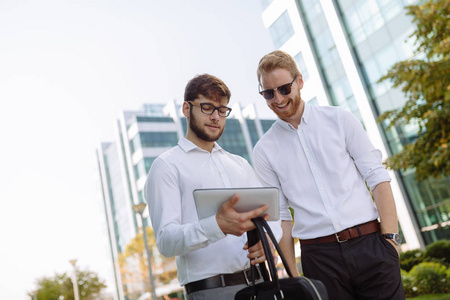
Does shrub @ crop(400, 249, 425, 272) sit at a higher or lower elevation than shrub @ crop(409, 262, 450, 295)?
higher

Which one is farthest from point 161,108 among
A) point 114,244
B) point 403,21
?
point 403,21

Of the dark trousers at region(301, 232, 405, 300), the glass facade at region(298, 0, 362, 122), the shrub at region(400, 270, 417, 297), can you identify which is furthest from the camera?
the glass facade at region(298, 0, 362, 122)

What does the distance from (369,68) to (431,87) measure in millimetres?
16023

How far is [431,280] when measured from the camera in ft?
38.3

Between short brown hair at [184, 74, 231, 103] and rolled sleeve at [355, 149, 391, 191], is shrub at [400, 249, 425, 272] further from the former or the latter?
short brown hair at [184, 74, 231, 103]

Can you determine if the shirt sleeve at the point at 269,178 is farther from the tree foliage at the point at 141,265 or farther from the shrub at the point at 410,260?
the tree foliage at the point at 141,265

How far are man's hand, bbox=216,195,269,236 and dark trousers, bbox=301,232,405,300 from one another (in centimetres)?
91

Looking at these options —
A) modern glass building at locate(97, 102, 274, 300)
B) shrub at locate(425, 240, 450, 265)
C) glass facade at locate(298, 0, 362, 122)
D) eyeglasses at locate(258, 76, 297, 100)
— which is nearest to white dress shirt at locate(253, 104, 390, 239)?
eyeglasses at locate(258, 76, 297, 100)

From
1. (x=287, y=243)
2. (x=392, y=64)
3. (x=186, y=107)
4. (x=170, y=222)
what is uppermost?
(x=392, y=64)

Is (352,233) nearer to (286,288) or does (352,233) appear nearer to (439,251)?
(286,288)

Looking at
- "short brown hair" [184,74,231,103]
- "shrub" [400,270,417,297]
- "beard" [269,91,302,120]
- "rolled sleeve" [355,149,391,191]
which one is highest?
"short brown hair" [184,74,231,103]

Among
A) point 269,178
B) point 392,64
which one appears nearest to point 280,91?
point 269,178

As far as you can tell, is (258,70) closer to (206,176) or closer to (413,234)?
(206,176)

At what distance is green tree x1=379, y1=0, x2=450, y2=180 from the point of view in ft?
28.5
